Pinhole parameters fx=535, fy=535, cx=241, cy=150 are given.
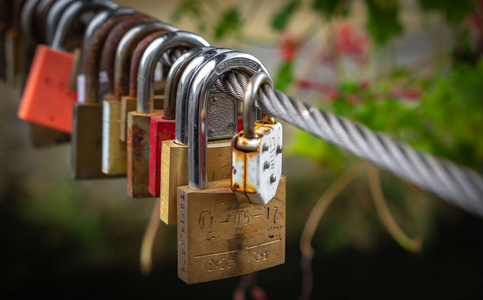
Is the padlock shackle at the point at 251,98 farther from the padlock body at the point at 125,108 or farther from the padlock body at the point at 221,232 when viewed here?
the padlock body at the point at 125,108

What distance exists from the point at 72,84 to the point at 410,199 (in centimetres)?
206

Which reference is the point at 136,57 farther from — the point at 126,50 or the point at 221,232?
the point at 221,232

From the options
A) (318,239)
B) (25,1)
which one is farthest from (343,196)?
(25,1)

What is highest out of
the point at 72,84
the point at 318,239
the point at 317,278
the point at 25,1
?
the point at 25,1

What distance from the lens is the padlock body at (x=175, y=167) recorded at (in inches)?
18.9

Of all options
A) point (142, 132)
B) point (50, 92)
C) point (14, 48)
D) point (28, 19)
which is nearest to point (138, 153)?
point (142, 132)

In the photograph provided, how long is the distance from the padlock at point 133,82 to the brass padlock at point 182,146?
108 mm

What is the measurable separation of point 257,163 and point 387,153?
118 mm

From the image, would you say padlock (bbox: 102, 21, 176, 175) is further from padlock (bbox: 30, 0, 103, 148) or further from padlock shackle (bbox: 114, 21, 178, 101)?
padlock (bbox: 30, 0, 103, 148)

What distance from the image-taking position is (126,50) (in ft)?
2.07

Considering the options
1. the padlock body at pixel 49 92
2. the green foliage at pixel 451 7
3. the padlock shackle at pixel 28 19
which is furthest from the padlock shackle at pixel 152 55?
the green foliage at pixel 451 7

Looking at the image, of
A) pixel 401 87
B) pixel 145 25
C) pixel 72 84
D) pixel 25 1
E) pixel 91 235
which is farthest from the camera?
pixel 91 235

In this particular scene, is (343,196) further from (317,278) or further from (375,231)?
(317,278)

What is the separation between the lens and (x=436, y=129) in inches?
53.6
